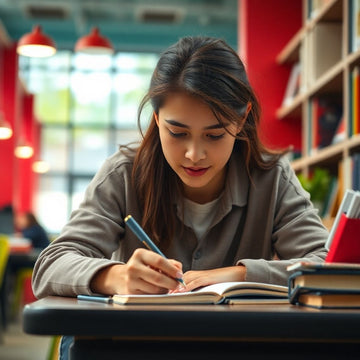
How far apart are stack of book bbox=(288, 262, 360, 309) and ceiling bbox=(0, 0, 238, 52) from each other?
9122mm

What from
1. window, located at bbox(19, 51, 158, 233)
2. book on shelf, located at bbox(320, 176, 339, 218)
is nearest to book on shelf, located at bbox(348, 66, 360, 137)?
book on shelf, located at bbox(320, 176, 339, 218)

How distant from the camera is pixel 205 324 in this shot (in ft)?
2.90

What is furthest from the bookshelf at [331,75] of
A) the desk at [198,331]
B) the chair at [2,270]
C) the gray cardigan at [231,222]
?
the chair at [2,270]

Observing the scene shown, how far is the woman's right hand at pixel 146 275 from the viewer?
3.67 ft

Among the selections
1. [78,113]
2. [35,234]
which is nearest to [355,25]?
[35,234]

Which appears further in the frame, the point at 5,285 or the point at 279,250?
the point at 5,285

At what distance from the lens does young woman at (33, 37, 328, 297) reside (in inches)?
57.8

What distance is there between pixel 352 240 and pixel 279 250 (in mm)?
604

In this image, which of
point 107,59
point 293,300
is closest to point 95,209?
point 293,300

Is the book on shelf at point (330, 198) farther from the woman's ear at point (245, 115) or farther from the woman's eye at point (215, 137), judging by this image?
the woman's eye at point (215, 137)

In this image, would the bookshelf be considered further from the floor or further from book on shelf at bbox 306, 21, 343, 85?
the floor

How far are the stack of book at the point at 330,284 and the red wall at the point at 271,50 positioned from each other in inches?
174

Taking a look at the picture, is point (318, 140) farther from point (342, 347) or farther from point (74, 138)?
point (74, 138)

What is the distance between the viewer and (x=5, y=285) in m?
7.12
